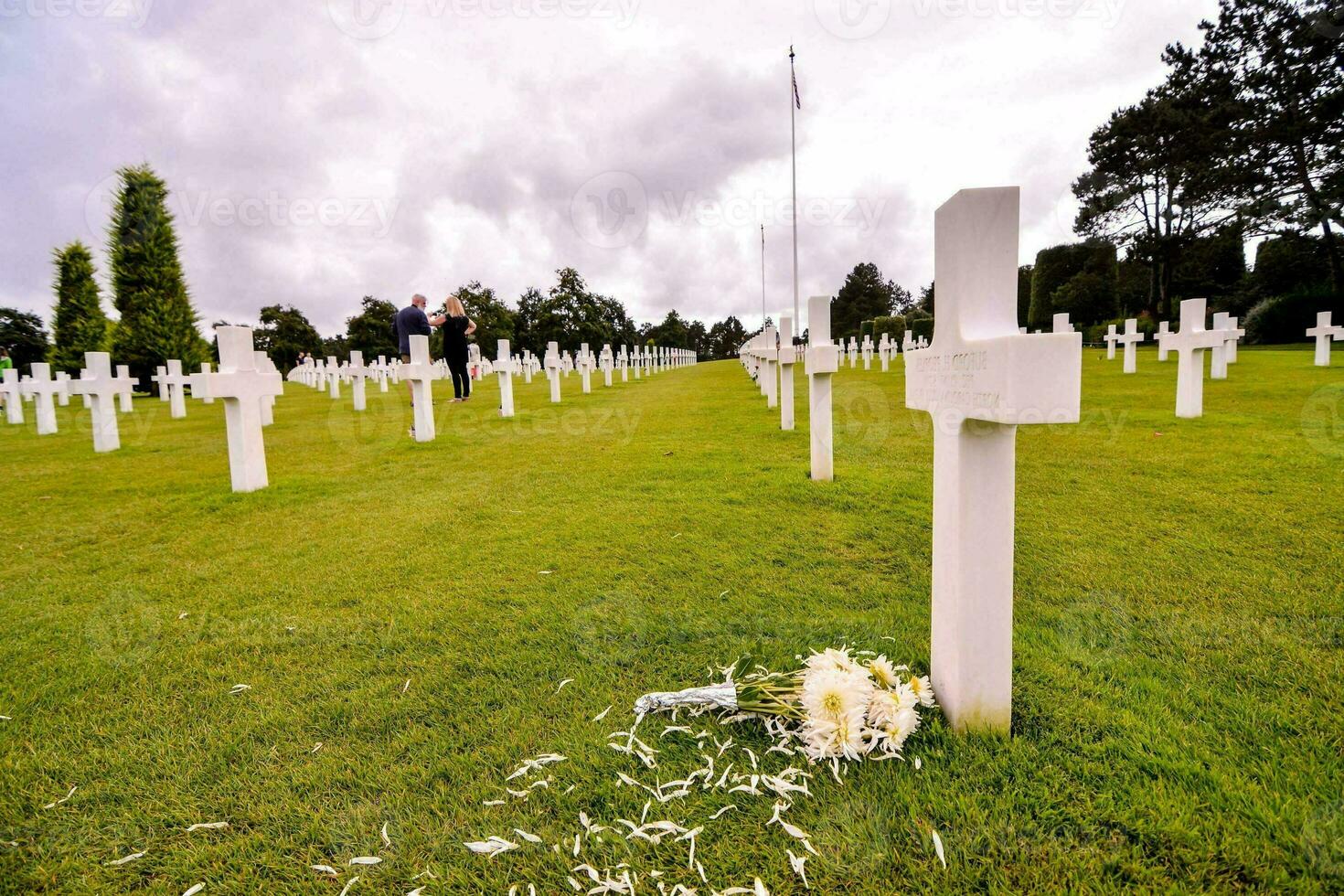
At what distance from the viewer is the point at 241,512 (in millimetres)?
5074

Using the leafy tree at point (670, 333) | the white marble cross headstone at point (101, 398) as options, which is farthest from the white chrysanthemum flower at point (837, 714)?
the leafy tree at point (670, 333)

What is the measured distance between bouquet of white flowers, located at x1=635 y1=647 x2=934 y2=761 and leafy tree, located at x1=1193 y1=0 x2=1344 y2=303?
3398cm

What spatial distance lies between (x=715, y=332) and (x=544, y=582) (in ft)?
377

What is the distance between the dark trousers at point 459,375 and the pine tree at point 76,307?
19696 millimetres

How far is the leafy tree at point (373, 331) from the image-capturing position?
241 ft

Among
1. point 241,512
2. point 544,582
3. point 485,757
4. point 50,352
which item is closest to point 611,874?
point 485,757

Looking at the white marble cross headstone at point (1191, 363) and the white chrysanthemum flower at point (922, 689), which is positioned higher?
the white marble cross headstone at point (1191, 363)

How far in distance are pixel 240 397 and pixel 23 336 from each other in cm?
6720

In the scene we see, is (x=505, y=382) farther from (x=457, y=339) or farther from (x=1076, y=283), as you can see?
(x=1076, y=283)

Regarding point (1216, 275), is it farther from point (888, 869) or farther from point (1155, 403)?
point (888, 869)

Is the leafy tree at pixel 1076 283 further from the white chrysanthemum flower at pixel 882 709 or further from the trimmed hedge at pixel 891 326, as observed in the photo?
the white chrysanthemum flower at pixel 882 709

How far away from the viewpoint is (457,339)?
1083 cm

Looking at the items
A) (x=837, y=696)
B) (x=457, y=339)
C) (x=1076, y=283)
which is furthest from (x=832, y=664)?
(x=1076, y=283)

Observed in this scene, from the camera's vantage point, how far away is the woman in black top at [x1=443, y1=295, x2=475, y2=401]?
10.4 meters
